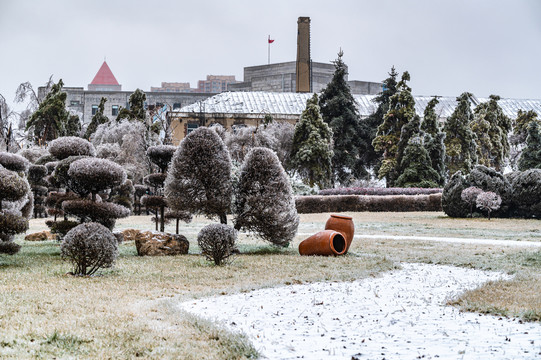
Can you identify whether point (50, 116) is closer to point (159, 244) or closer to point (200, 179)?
point (159, 244)

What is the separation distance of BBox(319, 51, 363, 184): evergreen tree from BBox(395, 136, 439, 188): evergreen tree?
9351 mm

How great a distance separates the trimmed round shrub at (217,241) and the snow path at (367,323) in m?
2.82

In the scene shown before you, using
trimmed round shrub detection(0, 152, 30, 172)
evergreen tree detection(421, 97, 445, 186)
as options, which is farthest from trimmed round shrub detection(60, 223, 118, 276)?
evergreen tree detection(421, 97, 445, 186)

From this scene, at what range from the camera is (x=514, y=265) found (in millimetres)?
11164

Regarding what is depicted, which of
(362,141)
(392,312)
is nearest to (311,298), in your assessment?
(392,312)

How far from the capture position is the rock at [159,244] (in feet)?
43.8

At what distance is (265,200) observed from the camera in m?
13.0

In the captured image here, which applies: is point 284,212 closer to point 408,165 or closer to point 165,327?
point 165,327

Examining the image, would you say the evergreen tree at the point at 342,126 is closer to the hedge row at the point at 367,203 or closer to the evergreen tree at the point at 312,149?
the evergreen tree at the point at 312,149

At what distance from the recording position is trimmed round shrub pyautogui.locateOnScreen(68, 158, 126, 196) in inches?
475

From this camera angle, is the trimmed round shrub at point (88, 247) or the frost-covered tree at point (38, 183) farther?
the frost-covered tree at point (38, 183)

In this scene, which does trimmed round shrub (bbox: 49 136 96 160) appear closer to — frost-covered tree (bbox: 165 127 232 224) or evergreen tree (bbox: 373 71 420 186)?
frost-covered tree (bbox: 165 127 232 224)

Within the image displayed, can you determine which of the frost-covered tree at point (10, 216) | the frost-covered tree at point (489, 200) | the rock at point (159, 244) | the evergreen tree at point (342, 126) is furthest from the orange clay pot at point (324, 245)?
the evergreen tree at point (342, 126)

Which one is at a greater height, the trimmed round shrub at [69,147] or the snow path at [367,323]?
the trimmed round shrub at [69,147]
